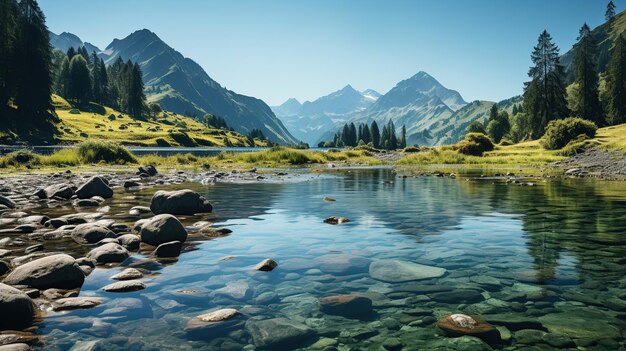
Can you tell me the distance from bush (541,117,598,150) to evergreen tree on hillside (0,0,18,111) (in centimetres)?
11183

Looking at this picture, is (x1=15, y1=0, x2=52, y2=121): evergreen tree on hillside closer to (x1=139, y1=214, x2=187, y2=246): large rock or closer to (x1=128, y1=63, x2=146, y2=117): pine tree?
(x1=128, y1=63, x2=146, y2=117): pine tree

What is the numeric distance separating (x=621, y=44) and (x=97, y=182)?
107 m

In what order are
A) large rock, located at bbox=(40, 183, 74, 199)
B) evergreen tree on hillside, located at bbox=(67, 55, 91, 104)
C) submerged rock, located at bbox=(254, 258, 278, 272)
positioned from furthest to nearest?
evergreen tree on hillside, located at bbox=(67, 55, 91, 104) → large rock, located at bbox=(40, 183, 74, 199) → submerged rock, located at bbox=(254, 258, 278, 272)

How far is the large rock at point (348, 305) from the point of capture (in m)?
6.02

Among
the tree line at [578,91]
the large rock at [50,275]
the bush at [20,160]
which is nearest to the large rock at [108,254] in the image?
the large rock at [50,275]

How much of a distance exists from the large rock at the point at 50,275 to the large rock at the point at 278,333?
11.9 ft

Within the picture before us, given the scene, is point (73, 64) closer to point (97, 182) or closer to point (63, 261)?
point (97, 182)

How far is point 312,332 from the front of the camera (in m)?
5.41

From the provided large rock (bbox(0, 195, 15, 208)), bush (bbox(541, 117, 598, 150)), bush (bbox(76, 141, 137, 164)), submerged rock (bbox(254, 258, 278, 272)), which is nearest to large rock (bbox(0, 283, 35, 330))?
submerged rock (bbox(254, 258, 278, 272))

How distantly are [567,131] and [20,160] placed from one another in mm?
67433

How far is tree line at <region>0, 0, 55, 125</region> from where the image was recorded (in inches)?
3757

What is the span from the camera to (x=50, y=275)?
7.05 meters

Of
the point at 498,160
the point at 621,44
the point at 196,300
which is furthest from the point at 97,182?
Result: the point at 621,44

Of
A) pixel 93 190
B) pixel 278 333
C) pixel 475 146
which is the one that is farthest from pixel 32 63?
pixel 278 333
